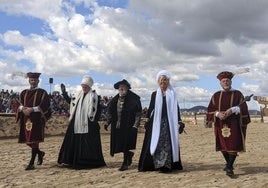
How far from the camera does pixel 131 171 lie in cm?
866

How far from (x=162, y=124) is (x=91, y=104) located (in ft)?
5.67

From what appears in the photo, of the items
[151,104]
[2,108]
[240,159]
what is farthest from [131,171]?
[2,108]

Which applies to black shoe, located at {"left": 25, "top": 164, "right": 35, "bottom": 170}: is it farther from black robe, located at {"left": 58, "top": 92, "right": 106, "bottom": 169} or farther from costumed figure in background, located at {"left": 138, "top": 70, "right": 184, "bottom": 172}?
costumed figure in background, located at {"left": 138, "top": 70, "right": 184, "bottom": 172}

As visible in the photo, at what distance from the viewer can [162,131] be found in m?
8.34

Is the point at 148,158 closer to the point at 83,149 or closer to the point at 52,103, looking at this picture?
the point at 83,149

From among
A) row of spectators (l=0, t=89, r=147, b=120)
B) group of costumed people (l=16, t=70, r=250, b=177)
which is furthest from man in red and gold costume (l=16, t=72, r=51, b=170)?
row of spectators (l=0, t=89, r=147, b=120)

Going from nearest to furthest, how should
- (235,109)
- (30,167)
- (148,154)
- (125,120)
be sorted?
(235,109) → (148,154) → (125,120) → (30,167)

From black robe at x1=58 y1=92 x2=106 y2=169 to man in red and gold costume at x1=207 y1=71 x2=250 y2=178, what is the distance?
102 inches

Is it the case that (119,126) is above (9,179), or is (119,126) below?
above

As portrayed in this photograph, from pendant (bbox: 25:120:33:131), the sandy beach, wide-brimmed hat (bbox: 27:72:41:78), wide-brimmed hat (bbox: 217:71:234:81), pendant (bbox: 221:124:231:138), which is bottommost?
the sandy beach

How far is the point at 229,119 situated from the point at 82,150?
3121 mm

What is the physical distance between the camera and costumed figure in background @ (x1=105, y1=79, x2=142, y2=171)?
29.1 ft

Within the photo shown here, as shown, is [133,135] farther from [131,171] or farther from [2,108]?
[2,108]

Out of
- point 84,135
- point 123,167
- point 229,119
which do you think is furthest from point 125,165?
point 229,119
